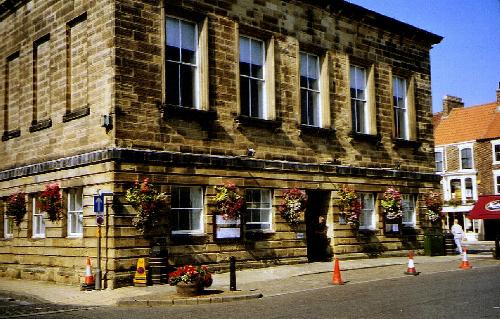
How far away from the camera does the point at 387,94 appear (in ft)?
75.7

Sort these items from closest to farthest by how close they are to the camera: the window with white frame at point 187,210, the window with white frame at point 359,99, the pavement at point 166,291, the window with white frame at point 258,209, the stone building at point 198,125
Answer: the pavement at point 166,291
the stone building at point 198,125
the window with white frame at point 187,210
the window with white frame at point 258,209
the window with white frame at point 359,99

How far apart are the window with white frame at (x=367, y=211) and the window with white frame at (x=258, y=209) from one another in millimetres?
4724

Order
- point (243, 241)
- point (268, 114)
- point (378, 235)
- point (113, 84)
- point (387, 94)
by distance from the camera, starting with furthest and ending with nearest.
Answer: point (387, 94) → point (378, 235) → point (268, 114) → point (243, 241) → point (113, 84)

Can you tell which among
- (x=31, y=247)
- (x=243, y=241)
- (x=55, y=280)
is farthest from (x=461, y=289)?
(x=31, y=247)

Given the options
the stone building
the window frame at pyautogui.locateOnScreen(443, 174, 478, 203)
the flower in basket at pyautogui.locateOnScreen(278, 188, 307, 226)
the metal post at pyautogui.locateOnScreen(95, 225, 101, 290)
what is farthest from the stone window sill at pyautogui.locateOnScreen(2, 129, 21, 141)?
the window frame at pyautogui.locateOnScreen(443, 174, 478, 203)

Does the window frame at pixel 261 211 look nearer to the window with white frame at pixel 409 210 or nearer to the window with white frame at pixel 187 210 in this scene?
the window with white frame at pixel 187 210

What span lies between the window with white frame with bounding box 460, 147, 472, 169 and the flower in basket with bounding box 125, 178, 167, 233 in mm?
35287

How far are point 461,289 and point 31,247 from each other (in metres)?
12.4

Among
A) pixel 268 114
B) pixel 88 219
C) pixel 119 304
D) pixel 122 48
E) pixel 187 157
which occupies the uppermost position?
pixel 122 48

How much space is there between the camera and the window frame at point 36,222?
1766 cm

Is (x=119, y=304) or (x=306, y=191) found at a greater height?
(x=306, y=191)

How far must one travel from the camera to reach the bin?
75.4 feet

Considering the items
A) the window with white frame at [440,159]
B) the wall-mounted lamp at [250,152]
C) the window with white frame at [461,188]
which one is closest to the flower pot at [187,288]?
the wall-mounted lamp at [250,152]

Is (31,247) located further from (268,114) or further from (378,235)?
(378,235)
